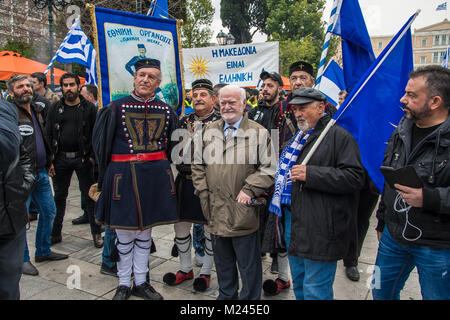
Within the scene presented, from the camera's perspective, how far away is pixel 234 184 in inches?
112

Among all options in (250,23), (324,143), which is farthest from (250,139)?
(250,23)

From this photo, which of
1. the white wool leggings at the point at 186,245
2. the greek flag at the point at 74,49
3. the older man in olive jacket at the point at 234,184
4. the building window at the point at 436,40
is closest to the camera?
the older man in olive jacket at the point at 234,184

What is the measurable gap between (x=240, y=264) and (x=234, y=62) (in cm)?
522

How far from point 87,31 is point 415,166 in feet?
53.7

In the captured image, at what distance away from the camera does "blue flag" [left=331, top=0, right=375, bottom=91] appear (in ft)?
11.0

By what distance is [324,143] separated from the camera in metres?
2.50

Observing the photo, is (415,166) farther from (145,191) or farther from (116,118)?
(116,118)

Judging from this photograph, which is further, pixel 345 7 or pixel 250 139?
pixel 345 7

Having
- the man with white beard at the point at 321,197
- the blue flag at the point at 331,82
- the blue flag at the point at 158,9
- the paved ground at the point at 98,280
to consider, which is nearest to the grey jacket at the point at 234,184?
the man with white beard at the point at 321,197

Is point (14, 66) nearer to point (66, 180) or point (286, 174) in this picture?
point (66, 180)

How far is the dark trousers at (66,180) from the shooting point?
15.3 feet

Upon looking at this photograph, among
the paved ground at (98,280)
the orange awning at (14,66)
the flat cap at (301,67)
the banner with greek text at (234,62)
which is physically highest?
the orange awning at (14,66)

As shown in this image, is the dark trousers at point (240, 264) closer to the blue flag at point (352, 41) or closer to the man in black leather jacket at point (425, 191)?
the man in black leather jacket at point (425, 191)

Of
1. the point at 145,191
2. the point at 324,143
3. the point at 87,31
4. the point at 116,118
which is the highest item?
the point at 87,31
